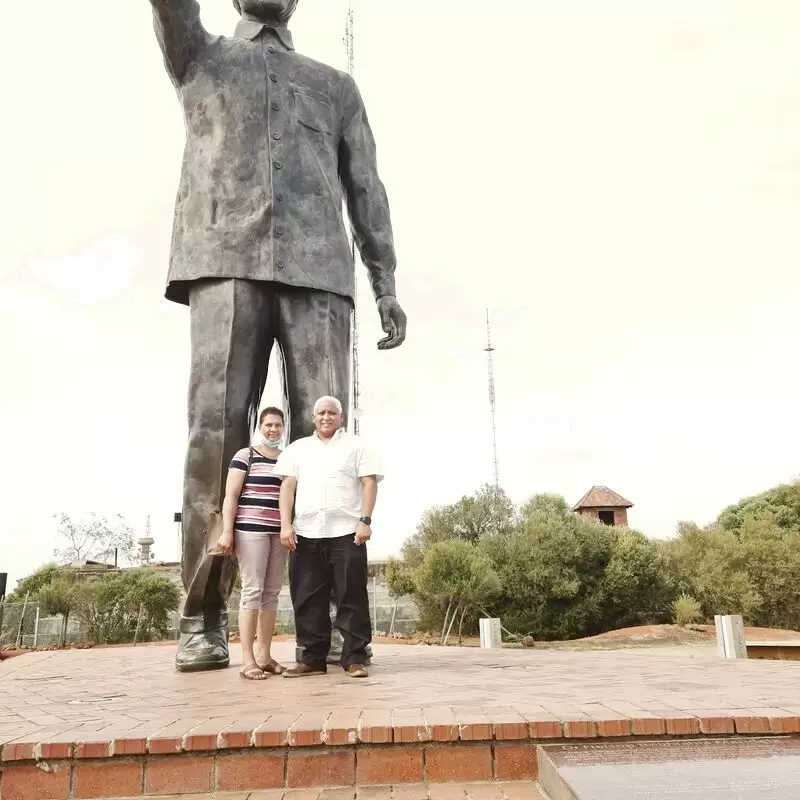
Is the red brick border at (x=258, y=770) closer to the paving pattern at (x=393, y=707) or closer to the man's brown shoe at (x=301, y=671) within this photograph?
the paving pattern at (x=393, y=707)

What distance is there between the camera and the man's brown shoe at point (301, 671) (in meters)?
4.35

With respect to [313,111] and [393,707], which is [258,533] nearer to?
[393,707]

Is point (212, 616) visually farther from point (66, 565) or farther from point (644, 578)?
point (66, 565)

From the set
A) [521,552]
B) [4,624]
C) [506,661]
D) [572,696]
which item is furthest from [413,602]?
[572,696]

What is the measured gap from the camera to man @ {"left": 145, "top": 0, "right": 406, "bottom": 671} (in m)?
4.85

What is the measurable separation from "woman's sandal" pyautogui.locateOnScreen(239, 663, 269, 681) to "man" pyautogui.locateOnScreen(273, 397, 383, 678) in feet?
0.50

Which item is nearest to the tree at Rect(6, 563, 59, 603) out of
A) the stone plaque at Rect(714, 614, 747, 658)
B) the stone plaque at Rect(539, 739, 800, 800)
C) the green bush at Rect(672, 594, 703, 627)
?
the green bush at Rect(672, 594, 703, 627)

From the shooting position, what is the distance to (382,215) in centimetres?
565

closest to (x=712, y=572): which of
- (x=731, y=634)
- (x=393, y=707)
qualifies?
(x=731, y=634)

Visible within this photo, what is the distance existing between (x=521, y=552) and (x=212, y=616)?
24.5 meters

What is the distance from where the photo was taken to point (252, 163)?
5.02 m

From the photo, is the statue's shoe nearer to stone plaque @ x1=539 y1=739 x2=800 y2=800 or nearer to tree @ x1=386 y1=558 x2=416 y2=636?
stone plaque @ x1=539 y1=739 x2=800 y2=800

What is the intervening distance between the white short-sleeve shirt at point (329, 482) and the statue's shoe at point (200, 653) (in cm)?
98

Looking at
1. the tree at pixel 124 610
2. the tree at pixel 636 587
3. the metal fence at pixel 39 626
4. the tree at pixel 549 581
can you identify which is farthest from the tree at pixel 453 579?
the tree at pixel 124 610
